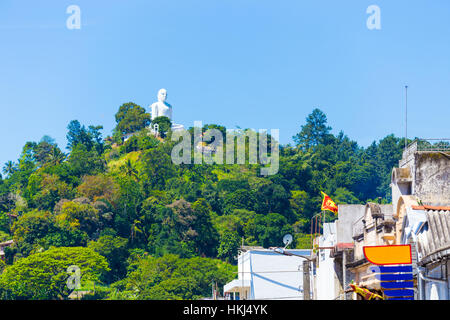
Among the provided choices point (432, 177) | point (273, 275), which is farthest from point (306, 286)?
point (273, 275)

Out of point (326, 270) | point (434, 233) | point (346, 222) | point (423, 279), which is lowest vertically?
point (326, 270)

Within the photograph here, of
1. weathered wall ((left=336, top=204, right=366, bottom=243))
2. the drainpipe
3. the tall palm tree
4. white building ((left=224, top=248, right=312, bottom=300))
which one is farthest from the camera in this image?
the tall palm tree

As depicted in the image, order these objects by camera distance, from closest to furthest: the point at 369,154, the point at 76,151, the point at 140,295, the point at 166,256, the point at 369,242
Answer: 1. the point at 369,242
2. the point at 140,295
3. the point at 166,256
4. the point at 76,151
5. the point at 369,154

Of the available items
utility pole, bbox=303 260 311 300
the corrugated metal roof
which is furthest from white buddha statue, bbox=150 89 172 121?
the corrugated metal roof

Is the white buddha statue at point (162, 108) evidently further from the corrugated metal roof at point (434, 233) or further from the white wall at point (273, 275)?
the corrugated metal roof at point (434, 233)

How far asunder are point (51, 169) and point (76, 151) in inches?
306

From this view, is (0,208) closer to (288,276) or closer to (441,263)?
(288,276)

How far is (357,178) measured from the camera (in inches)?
5551

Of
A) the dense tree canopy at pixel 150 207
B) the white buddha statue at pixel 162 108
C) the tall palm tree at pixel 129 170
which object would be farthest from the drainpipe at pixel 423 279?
the white buddha statue at pixel 162 108

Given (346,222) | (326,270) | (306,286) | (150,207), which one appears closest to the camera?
(306,286)

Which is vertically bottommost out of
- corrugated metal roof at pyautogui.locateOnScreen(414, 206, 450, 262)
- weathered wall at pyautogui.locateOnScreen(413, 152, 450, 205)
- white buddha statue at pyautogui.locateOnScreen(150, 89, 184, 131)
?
corrugated metal roof at pyautogui.locateOnScreen(414, 206, 450, 262)

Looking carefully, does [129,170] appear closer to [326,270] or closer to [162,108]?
[162,108]

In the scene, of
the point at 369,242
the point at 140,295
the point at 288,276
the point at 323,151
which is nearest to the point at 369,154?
A: the point at 323,151

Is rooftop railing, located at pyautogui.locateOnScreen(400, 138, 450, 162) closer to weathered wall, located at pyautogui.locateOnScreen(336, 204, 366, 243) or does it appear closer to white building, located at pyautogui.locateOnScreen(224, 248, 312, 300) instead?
weathered wall, located at pyautogui.locateOnScreen(336, 204, 366, 243)
